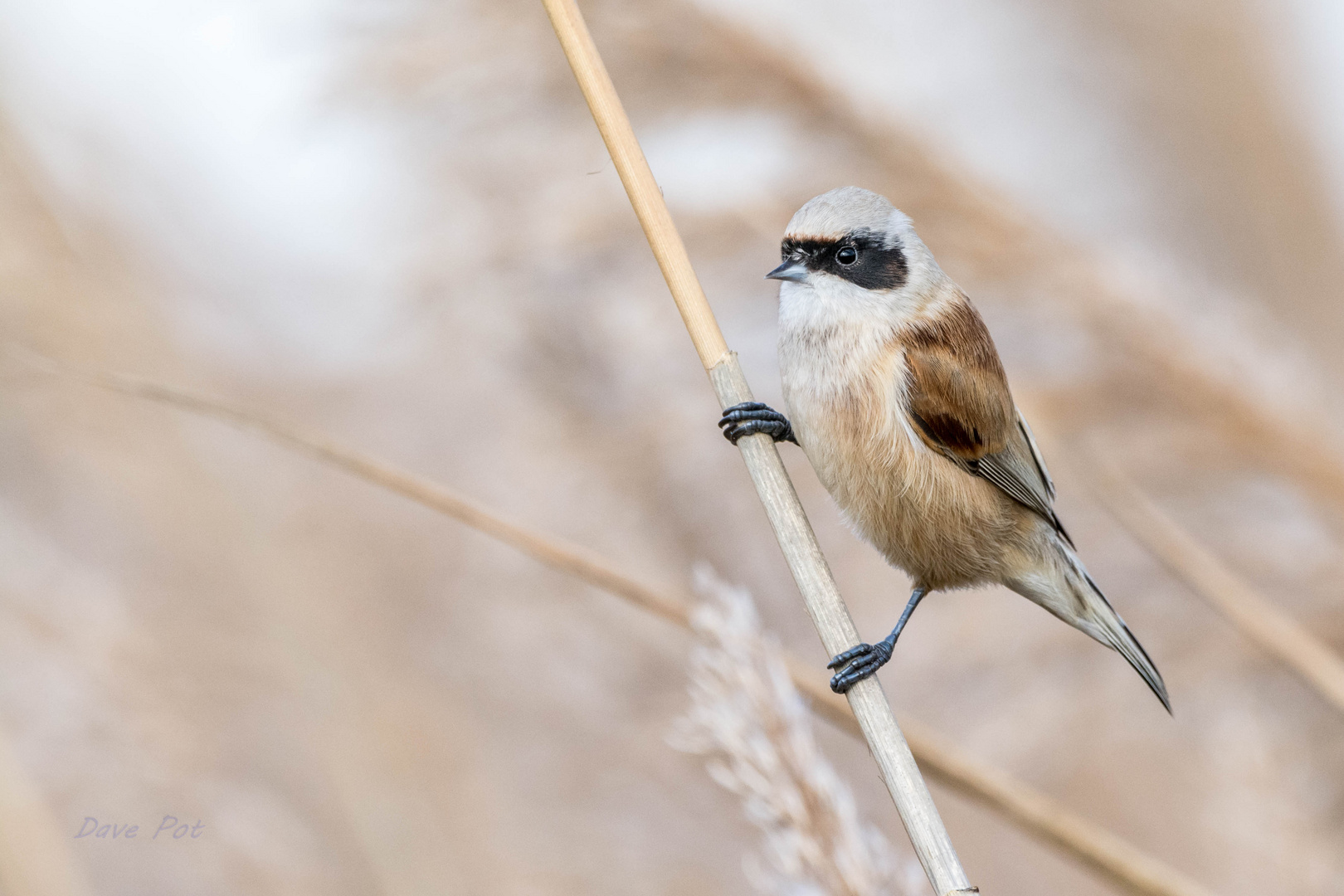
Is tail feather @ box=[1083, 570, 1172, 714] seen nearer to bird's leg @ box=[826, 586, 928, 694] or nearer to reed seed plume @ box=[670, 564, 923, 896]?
bird's leg @ box=[826, 586, 928, 694]

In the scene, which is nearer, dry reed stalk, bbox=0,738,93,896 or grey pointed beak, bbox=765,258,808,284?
dry reed stalk, bbox=0,738,93,896

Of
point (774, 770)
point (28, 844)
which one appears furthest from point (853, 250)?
point (28, 844)

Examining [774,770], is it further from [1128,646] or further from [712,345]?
[1128,646]

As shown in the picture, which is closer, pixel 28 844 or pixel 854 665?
pixel 854 665

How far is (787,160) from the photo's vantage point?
7.29ft

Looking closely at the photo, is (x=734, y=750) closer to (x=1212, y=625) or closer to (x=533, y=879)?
(x=533, y=879)

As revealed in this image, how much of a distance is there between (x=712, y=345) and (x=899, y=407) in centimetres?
49

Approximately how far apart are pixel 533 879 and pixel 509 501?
3.12 feet

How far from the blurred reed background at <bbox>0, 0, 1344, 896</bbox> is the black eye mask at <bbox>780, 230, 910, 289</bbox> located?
314 millimetres

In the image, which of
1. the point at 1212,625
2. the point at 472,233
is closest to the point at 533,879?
the point at 472,233

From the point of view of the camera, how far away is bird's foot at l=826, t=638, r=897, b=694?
4.87 ft

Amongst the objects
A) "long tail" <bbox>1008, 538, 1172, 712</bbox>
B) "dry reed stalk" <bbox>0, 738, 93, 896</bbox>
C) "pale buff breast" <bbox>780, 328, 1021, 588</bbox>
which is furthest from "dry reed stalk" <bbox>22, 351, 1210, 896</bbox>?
"dry reed stalk" <bbox>0, 738, 93, 896</bbox>

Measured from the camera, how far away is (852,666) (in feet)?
5.14

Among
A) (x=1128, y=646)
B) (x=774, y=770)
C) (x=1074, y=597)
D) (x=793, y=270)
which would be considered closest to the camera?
(x=774, y=770)
